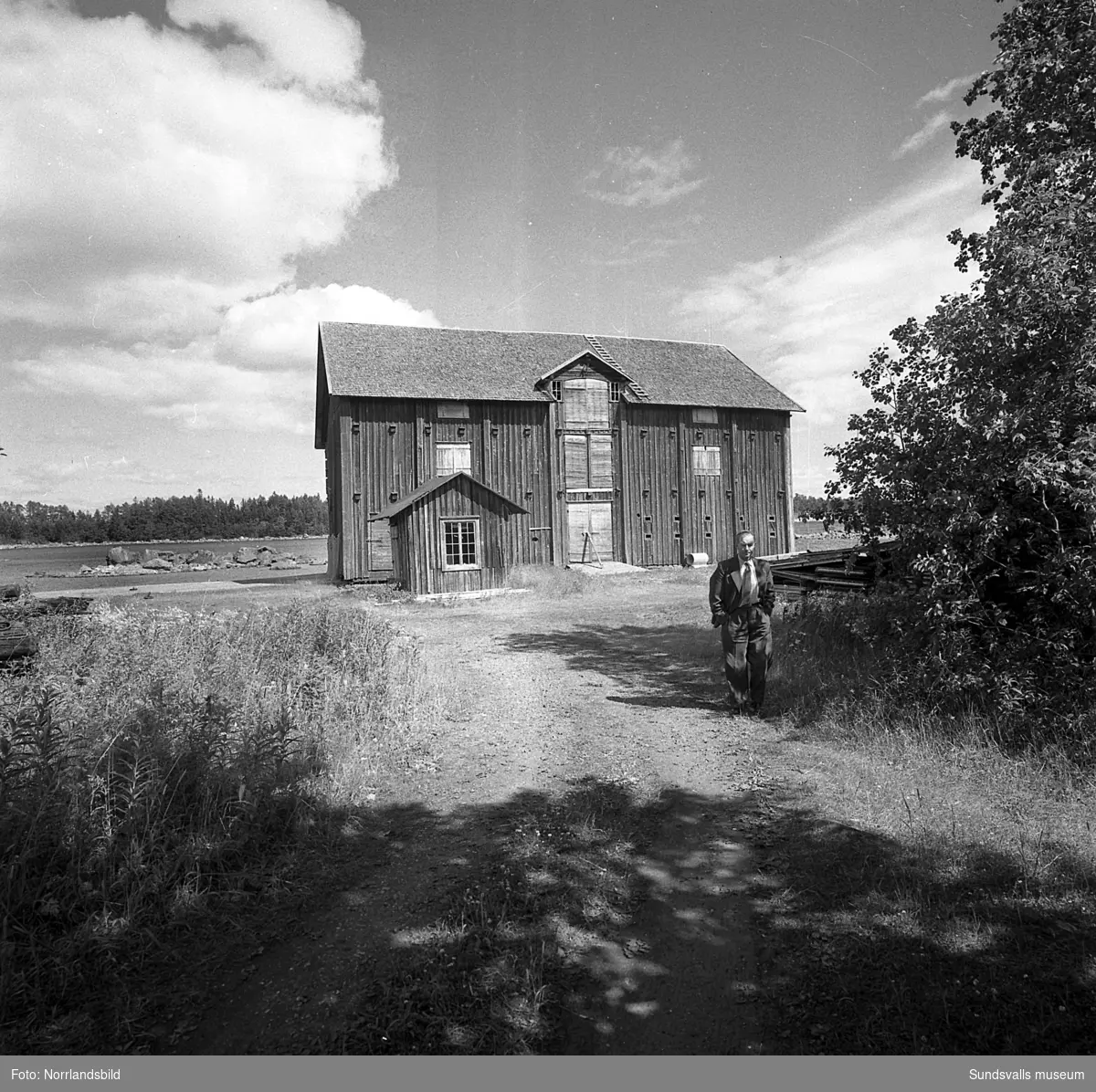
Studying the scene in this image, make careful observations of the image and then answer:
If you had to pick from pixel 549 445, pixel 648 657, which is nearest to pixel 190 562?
pixel 549 445

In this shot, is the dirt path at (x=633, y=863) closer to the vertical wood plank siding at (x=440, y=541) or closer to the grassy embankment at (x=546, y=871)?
the grassy embankment at (x=546, y=871)

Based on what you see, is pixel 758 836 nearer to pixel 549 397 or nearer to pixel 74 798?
pixel 74 798

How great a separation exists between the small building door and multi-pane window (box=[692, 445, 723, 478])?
16.3ft

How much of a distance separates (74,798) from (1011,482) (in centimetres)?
908

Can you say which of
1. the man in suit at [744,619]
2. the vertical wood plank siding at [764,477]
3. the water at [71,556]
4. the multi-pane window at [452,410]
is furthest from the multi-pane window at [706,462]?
the water at [71,556]

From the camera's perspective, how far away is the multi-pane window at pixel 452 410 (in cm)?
2850

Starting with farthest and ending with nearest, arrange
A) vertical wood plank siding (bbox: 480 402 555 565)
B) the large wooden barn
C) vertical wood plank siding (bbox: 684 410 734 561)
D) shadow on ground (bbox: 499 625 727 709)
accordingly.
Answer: vertical wood plank siding (bbox: 684 410 734 561) < vertical wood plank siding (bbox: 480 402 555 565) < the large wooden barn < shadow on ground (bbox: 499 625 727 709)

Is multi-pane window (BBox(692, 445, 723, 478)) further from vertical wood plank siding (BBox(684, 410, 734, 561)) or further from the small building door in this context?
the small building door

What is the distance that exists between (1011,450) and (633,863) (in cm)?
575

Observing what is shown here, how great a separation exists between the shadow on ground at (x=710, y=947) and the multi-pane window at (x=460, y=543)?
19129 mm

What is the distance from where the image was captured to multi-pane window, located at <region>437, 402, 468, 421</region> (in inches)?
1122

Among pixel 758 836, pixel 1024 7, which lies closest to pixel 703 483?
pixel 1024 7

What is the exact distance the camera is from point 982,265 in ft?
25.9

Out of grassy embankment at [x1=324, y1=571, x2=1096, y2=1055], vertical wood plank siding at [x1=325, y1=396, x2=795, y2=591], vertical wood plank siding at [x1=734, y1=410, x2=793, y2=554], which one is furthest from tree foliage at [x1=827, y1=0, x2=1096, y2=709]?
vertical wood plank siding at [x1=734, y1=410, x2=793, y2=554]
